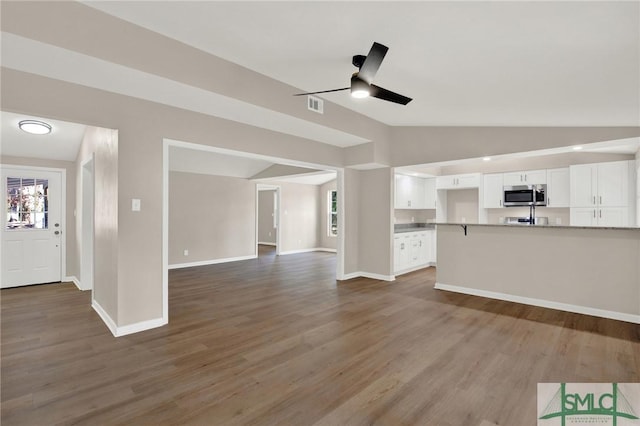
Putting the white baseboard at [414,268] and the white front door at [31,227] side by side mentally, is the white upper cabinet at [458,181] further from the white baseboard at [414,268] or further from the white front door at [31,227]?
the white front door at [31,227]

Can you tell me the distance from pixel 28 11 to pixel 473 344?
448 centimetres

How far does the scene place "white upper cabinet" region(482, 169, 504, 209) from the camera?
6.56 meters

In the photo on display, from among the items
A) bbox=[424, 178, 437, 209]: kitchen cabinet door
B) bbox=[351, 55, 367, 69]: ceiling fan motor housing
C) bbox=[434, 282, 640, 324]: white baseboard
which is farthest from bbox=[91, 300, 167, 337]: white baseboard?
bbox=[424, 178, 437, 209]: kitchen cabinet door

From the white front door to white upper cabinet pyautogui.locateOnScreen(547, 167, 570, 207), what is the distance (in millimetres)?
9223

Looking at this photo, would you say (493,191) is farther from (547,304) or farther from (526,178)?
(547,304)

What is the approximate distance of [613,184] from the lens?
523 cm

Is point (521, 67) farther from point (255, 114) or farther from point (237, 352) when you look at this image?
point (237, 352)

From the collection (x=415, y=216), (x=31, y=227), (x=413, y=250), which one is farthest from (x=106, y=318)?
(x=415, y=216)

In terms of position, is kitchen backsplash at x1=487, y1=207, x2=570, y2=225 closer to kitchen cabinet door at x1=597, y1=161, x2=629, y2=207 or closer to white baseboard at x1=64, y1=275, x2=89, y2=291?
kitchen cabinet door at x1=597, y1=161, x2=629, y2=207

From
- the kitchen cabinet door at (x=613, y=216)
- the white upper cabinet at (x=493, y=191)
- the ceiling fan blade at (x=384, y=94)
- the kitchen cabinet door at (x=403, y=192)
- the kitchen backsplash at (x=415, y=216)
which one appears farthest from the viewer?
the kitchen backsplash at (x=415, y=216)

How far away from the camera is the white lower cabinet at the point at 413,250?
6277mm

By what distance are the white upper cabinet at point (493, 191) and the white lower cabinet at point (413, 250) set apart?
1384 mm

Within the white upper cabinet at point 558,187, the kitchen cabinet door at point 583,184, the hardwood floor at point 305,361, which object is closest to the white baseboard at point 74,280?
the hardwood floor at point 305,361

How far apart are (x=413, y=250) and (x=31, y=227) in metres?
7.27
